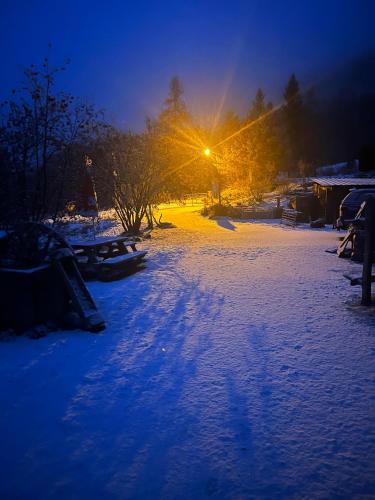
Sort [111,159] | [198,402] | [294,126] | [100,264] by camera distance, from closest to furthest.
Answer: [198,402] < [100,264] < [111,159] < [294,126]

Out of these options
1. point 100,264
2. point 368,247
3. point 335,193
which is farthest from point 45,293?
point 335,193

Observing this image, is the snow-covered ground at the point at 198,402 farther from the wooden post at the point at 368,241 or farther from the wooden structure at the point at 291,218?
the wooden structure at the point at 291,218

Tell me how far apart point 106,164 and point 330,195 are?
12085 mm

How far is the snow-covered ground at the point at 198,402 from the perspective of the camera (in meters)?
2.25

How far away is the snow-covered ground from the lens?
2.25 metres

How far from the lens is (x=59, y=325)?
4926 millimetres

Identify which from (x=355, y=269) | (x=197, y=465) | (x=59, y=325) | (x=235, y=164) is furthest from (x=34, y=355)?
(x=235, y=164)

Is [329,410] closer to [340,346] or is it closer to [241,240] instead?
[340,346]

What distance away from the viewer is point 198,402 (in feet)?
10.1

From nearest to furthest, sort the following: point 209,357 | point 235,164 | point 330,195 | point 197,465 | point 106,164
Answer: point 197,465
point 209,357
point 106,164
point 330,195
point 235,164

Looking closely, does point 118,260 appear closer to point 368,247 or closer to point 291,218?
point 368,247

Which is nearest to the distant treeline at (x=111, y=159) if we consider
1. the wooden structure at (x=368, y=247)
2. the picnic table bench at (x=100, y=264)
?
the picnic table bench at (x=100, y=264)

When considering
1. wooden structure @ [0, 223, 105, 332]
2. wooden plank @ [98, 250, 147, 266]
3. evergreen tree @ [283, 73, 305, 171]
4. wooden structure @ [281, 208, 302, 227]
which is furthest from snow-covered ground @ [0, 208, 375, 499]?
evergreen tree @ [283, 73, 305, 171]

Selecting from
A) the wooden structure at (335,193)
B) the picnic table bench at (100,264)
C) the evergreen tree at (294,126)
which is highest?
the evergreen tree at (294,126)
